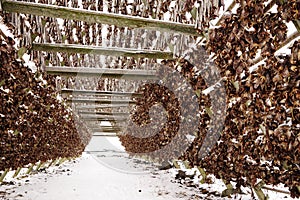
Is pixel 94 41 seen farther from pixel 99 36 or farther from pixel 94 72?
pixel 94 72

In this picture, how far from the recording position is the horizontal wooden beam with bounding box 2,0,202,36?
3.66m

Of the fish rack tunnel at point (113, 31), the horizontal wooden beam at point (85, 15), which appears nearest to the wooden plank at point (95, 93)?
the fish rack tunnel at point (113, 31)

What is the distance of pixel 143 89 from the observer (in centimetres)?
1002

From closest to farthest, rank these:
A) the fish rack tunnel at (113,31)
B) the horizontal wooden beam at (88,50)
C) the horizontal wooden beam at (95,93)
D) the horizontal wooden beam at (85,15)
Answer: the horizontal wooden beam at (85,15)
the fish rack tunnel at (113,31)
the horizontal wooden beam at (88,50)
the horizontal wooden beam at (95,93)

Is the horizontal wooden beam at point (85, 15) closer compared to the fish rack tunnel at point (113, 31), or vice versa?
the horizontal wooden beam at point (85, 15)

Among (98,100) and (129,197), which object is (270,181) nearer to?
(129,197)

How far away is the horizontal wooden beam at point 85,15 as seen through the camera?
3664 mm

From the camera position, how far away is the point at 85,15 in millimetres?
3852

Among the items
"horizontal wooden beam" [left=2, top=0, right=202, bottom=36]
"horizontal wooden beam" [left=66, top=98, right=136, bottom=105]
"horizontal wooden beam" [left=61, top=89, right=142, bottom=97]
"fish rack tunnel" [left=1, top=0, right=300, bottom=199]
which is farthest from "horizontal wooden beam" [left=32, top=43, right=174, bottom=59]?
"horizontal wooden beam" [left=66, top=98, right=136, bottom=105]

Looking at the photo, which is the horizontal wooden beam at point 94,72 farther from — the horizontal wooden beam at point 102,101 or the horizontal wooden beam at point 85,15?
the horizontal wooden beam at point 102,101

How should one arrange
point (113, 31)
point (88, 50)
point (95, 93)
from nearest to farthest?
1. point (88, 50)
2. point (113, 31)
3. point (95, 93)

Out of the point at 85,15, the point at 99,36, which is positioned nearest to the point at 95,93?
the point at 99,36

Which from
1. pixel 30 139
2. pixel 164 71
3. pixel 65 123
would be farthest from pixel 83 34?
pixel 65 123

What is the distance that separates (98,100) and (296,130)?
27.8ft
